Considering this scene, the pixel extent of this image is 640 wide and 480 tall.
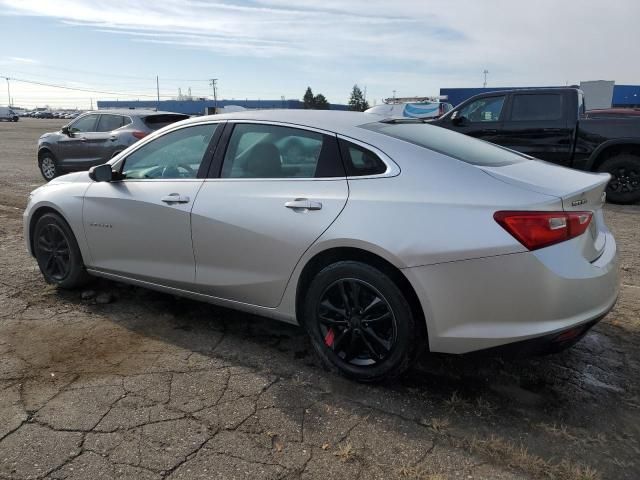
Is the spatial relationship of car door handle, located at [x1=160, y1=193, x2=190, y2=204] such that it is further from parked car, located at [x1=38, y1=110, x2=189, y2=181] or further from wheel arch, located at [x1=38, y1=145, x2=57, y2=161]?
wheel arch, located at [x1=38, y1=145, x2=57, y2=161]

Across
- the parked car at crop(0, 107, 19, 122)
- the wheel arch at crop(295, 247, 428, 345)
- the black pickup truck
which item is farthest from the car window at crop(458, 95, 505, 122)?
the parked car at crop(0, 107, 19, 122)

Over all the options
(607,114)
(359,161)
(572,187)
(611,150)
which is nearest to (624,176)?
(611,150)

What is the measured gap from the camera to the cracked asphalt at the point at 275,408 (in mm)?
2480

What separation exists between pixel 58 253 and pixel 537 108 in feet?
26.7

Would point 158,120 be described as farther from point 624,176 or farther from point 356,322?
point 356,322

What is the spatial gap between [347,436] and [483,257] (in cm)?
110

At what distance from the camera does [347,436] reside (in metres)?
2.69

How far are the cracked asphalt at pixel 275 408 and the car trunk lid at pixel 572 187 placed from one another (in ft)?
2.81

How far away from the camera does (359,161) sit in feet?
10.4

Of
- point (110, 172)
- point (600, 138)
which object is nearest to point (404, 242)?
point (110, 172)

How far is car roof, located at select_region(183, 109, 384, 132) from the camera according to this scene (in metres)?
3.42

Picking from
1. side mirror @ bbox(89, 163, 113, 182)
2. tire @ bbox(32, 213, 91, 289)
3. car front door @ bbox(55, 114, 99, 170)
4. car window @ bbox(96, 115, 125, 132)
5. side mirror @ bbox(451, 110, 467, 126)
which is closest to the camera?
side mirror @ bbox(89, 163, 113, 182)

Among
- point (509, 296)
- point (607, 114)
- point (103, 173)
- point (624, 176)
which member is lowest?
point (624, 176)

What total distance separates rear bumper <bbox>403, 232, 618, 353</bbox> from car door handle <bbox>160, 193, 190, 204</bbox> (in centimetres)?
170
